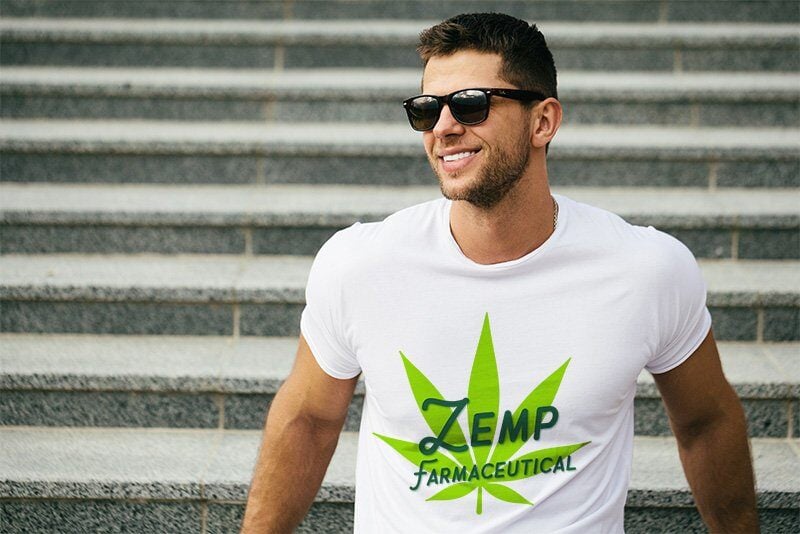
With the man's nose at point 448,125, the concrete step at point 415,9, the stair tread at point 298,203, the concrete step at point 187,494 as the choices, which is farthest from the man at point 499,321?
the concrete step at point 415,9

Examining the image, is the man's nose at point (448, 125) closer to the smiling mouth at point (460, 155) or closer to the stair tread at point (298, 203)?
the smiling mouth at point (460, 155)

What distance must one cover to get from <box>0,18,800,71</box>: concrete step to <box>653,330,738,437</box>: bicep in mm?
2408

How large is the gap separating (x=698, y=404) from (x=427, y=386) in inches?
21.0

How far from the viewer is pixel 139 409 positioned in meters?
2.78

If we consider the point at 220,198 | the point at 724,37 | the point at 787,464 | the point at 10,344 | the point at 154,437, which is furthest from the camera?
the point at 724,37

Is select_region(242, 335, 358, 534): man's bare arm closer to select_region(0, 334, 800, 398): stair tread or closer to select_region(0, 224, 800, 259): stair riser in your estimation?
select_region(0, 334, 800, 398): stair tread

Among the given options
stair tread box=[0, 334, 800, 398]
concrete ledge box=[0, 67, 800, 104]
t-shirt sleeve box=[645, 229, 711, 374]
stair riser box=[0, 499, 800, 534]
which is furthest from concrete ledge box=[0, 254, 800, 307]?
t-shirt sleeve box=[645, 229, 711, 374]

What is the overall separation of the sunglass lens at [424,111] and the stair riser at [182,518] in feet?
3.68

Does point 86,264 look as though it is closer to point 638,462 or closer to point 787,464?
point 638,462

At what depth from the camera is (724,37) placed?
3988mm

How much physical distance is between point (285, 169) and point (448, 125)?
192 cm

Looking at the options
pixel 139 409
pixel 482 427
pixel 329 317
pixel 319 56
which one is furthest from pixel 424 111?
pixel 319 56

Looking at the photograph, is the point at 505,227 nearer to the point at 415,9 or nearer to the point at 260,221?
the point at 260,221

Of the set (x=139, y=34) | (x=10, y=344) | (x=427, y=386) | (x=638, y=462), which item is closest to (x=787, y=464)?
(x=638, y=462)
